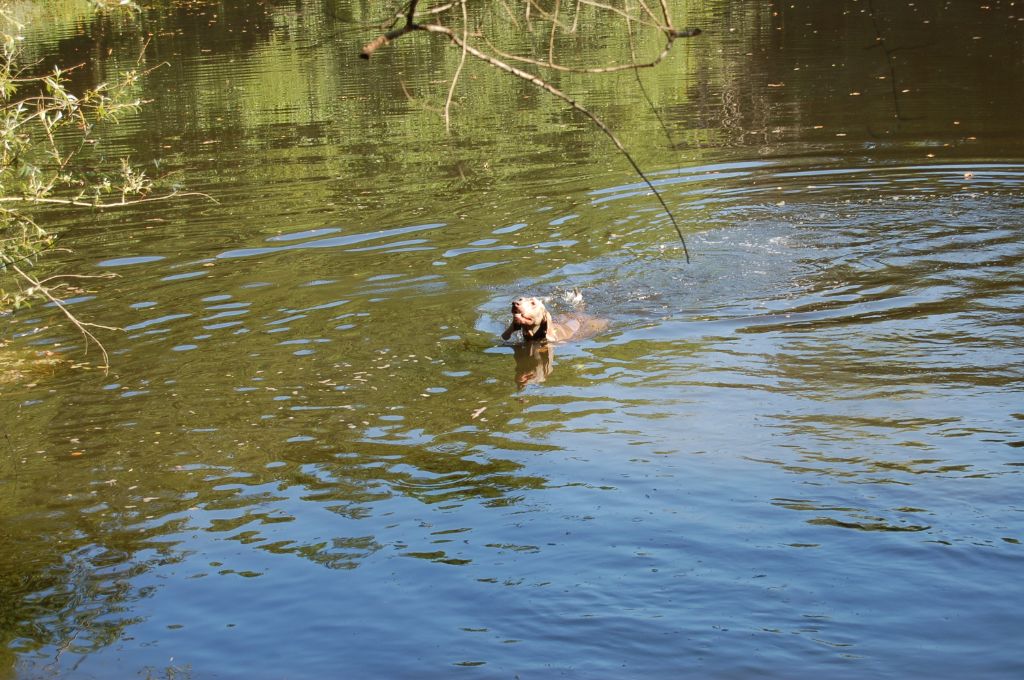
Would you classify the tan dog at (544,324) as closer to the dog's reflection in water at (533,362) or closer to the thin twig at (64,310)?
the dog's reflection in water at (533,362)

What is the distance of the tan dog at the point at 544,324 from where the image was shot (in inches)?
396

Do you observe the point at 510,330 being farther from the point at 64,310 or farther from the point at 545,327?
the point at 64,310

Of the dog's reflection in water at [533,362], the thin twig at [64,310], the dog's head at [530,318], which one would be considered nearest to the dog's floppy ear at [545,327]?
the dog's head at [530,318]

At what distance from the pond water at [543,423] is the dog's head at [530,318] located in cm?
35

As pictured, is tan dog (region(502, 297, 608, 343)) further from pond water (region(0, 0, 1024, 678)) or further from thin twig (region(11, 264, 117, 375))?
thin twig (region(11, 264, 117, 375))

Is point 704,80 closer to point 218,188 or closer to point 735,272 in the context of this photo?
point 218,188

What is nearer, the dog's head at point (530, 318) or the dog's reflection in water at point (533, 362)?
the dog's reflection in water at point (533, 362)

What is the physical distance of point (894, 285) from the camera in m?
11.2

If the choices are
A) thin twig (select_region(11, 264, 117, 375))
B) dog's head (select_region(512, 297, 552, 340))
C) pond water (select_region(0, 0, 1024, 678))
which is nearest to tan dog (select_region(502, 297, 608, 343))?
dog's head (select_region(512, 297, 552, 340))

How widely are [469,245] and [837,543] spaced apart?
8.04m

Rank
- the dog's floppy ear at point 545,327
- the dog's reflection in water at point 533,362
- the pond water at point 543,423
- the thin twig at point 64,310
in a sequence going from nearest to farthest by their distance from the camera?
the pond water at point 543,423, the thin twig at point 64,310, the dog's reflection in water at point 533,362, the dog's floppy ear at point 545,327

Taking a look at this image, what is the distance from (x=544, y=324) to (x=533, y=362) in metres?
0.37

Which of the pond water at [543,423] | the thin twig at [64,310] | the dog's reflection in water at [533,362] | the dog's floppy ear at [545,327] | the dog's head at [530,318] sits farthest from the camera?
the dog's floppy ear at [545,327]

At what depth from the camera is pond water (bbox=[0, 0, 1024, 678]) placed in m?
5.98
